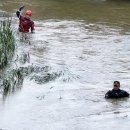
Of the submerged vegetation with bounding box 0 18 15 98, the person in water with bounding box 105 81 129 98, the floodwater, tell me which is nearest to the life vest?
the floodwater

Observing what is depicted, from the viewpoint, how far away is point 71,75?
49.4 feet

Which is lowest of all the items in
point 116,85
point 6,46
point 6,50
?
point 116,85

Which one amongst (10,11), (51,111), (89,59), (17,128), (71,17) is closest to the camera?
(17,128)

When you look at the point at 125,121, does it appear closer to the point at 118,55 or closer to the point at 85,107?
the point at 85,107

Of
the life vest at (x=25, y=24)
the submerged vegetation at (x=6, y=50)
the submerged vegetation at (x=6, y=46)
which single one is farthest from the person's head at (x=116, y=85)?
the life vest at (x=25, y=24)

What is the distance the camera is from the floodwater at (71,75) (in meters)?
11.2

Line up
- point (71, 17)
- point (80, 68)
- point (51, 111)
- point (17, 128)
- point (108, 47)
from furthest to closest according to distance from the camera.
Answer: point (71, 17), point (108, 47), point (80, 68), point (51, 111), point (17, 128)

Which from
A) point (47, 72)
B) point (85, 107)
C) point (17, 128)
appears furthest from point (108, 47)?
point (17, 128)

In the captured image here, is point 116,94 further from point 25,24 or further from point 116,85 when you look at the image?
point 25,24

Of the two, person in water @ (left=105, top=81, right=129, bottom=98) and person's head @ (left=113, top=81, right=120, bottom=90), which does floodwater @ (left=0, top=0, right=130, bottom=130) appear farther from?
person's head @ (left=113, top=81, right=120, bottom=90)

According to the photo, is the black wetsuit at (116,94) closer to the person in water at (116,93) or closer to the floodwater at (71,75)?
the person in water at (116,93)

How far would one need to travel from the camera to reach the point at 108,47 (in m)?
20.1

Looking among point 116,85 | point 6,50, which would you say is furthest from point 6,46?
point 116,85

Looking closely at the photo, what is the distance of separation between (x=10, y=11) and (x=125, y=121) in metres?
20.7
